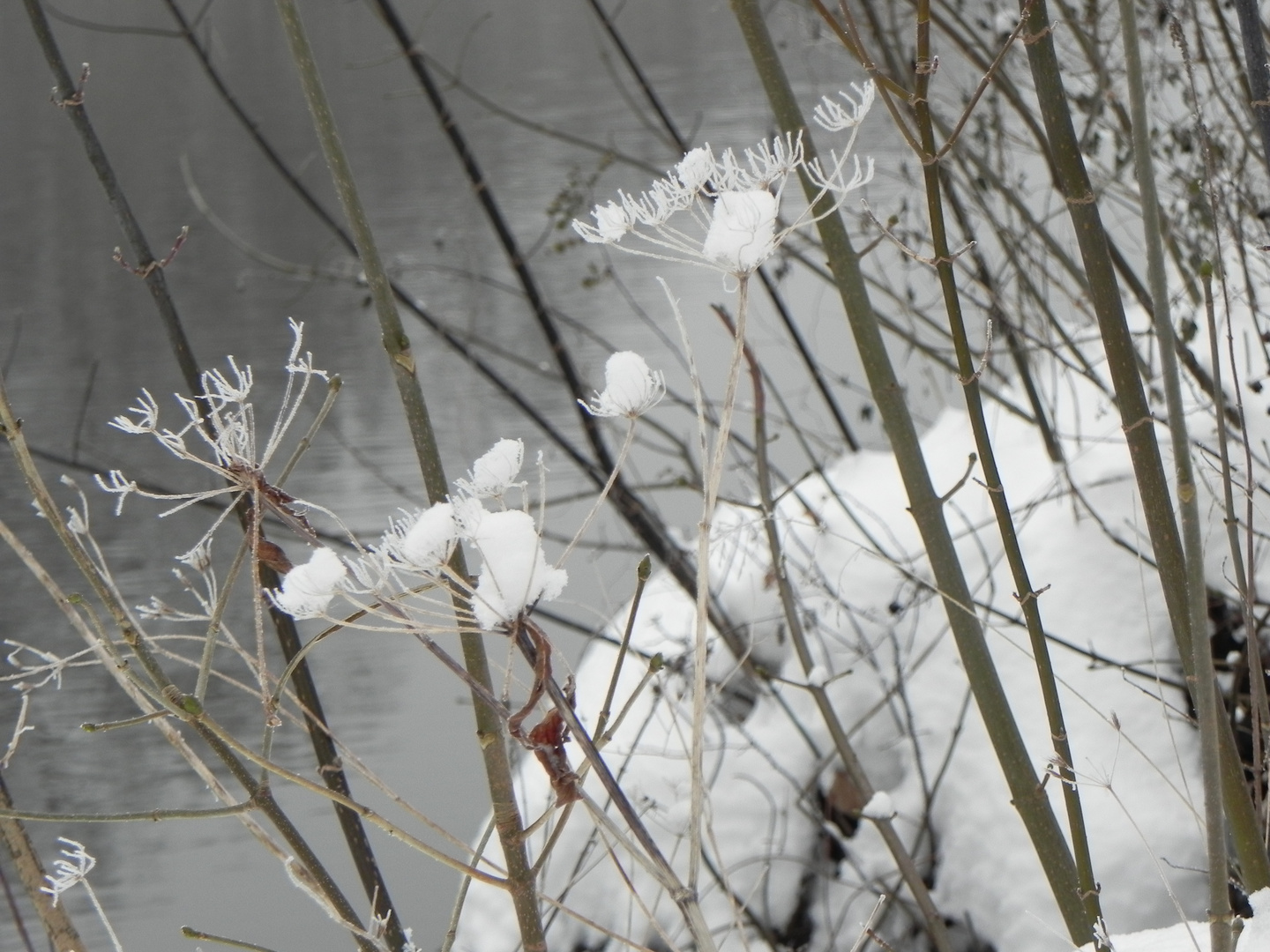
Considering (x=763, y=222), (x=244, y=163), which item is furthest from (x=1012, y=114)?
(x=244, y=163)

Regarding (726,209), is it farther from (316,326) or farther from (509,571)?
(316,326)

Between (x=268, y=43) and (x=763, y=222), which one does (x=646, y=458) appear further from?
(x=268, y=43)

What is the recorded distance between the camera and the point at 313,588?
46cm

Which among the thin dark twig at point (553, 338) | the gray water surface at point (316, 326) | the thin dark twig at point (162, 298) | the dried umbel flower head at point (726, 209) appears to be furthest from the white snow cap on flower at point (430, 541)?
the thin dark twig at point (553, 338)

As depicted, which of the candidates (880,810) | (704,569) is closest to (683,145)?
(880,810)

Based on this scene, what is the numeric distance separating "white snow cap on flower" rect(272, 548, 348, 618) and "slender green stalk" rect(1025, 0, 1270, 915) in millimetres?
595

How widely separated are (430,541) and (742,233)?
6.8 inches

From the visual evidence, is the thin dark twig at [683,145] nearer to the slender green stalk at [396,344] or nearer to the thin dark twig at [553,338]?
the thin dark twig at [553,338]

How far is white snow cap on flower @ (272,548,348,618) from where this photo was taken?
45 cm

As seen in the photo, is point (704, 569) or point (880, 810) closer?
point (704, 569)

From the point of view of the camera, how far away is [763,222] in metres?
0.48

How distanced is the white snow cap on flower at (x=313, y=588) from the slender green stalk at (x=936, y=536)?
1.98ft

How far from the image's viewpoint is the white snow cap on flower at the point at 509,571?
42 cm

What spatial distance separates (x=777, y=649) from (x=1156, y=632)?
2.63 ft
